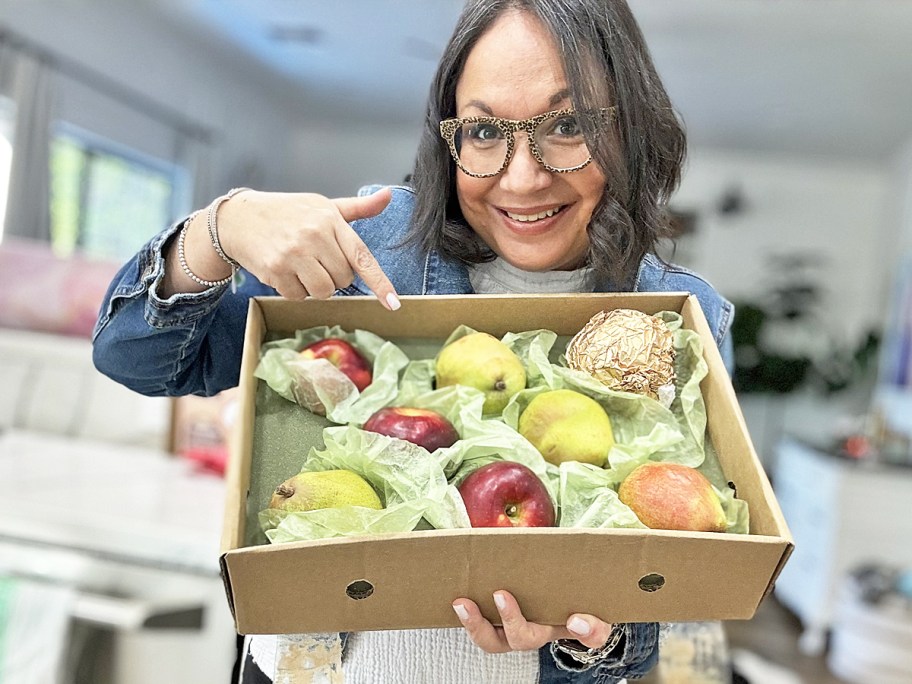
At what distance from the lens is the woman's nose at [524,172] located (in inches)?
31.6

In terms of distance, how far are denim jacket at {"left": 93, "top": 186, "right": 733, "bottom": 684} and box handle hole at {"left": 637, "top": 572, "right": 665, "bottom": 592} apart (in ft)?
0.62

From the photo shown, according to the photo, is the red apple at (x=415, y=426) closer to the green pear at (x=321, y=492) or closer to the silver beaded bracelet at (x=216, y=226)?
the green pear at (x=321, y=492)

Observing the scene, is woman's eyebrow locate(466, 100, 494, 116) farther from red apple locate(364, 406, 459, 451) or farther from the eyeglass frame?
red apple locate(364, 406, 459, 451)

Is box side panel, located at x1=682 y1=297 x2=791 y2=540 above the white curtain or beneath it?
beneath

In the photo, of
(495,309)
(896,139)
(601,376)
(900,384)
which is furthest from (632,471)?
(896,139)

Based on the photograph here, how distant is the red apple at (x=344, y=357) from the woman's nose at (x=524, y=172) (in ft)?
0.78

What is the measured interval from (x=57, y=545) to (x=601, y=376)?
1330 mm

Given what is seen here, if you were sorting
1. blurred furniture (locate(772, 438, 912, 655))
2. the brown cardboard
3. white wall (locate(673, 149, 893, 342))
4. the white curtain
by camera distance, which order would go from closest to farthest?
1. the brown cardboard
2. blurred furniture (locate(772, 438, 912, 655))
3. the white curtain
4. white wall (locate(673, 149, 893, 342))

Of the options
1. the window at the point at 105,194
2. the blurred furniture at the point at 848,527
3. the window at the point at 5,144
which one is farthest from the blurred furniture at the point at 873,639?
the window at the point at 5,144

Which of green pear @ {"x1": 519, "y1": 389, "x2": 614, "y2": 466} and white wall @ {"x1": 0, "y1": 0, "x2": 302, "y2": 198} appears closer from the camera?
green pear @ {"x1": 519, "y1": 389, "x2": 614, "y2": 466}

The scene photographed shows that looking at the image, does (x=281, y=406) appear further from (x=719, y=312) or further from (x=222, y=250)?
(x=719, y=312)

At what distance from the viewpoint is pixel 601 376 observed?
824mm

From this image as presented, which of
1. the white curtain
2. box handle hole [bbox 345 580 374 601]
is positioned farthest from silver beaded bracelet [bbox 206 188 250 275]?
the white curtain

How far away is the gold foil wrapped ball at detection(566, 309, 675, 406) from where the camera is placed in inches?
31.6
